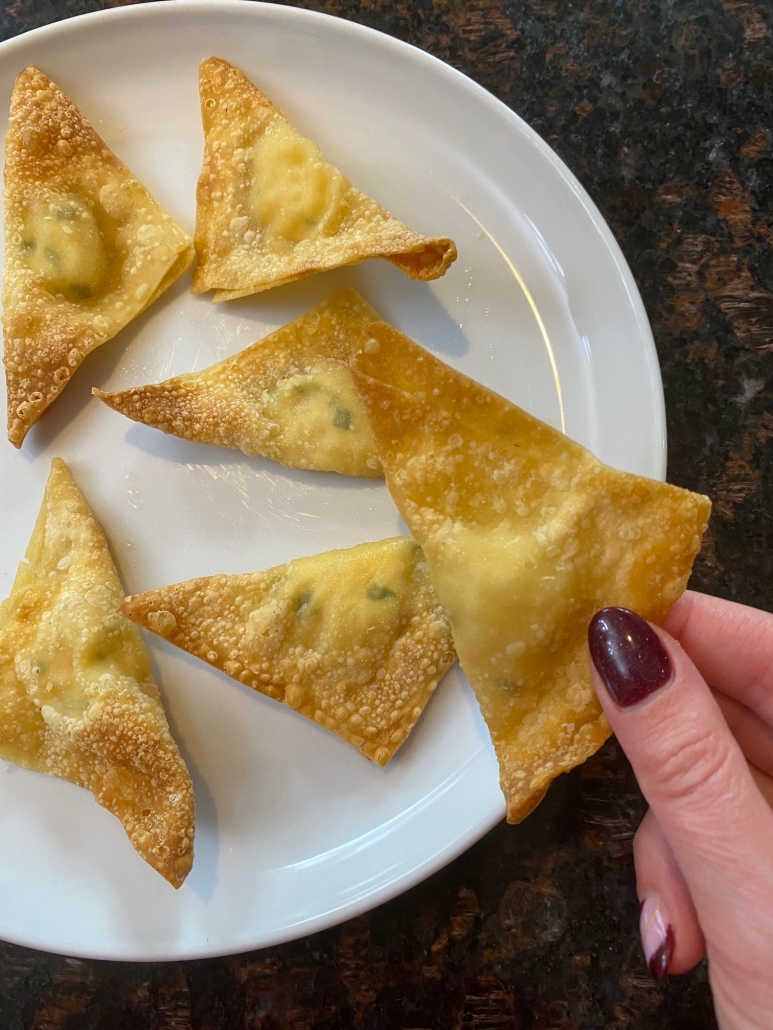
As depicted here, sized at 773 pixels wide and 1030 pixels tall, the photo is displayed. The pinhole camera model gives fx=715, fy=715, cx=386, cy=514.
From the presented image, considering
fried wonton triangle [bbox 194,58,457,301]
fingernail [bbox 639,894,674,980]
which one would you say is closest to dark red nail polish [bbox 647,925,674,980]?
fingernail [bbox 639,894,674,980]

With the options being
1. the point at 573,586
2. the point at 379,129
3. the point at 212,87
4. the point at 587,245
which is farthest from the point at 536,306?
the point at 212,87

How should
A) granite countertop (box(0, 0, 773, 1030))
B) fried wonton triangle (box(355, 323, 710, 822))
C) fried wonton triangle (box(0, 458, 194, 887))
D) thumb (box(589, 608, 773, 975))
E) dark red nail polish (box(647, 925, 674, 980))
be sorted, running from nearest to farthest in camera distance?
thumb (box(589, 608, 773, 975))
fried wonton triangle (box(355, 323, 710, 822))
dark red nail polish (box(647, 925, 674, 980))
fried wonton triangle (box(0, 458, 194, 887))
granite countertop (box(0, 0, 773, 1030))

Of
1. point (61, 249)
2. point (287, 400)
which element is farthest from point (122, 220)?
point (287, 400)

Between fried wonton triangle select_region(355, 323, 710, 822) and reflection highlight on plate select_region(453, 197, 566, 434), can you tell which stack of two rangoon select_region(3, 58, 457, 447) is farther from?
fried wonton triangle select_region(355, 323, 710, 822)

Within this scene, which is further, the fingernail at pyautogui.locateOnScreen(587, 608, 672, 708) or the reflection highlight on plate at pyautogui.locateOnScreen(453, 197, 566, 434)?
the reflection highlight on plate at pyautogui.locateOnScreen(453, 197, 566, 434)

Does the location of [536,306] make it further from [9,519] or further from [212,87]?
[9,519]

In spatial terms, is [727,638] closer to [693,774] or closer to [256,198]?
[693,774]

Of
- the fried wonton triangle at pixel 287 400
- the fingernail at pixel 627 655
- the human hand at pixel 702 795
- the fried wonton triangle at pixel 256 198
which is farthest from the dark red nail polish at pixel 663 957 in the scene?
the fried wonton triangle at pixel 256 198

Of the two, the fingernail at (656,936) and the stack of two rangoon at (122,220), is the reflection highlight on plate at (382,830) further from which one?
the stack of two rangoon at (122,220)
